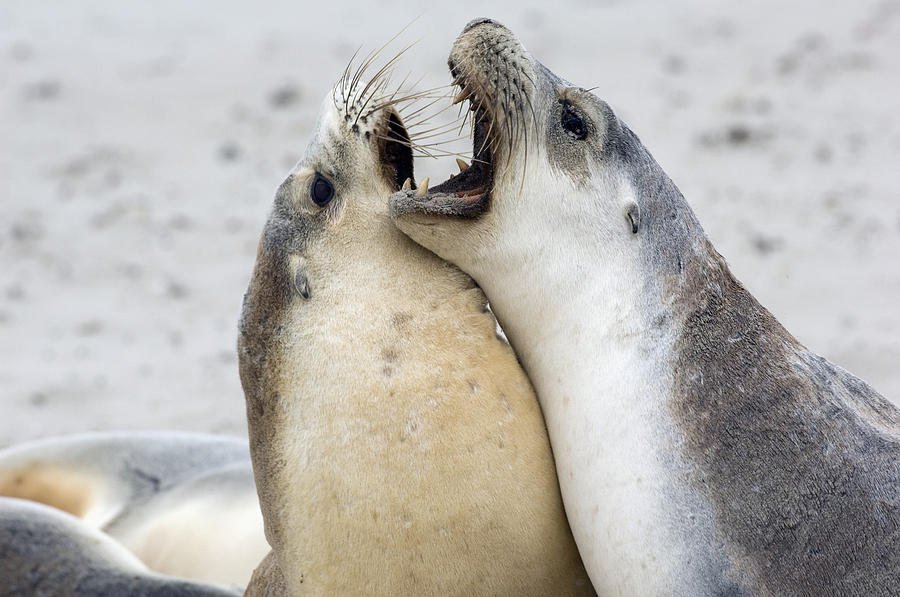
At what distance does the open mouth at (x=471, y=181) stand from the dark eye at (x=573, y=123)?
208 millimetres

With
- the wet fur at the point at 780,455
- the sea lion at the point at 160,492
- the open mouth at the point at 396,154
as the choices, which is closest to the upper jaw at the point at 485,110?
the open mouth at the point at 396,154

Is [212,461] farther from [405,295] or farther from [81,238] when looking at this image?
[81,238]

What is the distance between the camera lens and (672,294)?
10.4 ft

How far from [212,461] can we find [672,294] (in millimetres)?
2764

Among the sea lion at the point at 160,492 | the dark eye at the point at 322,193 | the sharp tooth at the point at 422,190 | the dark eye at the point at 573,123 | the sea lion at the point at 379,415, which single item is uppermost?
the dark eye at the point at 573,123

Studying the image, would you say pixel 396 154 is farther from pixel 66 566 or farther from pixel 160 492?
pixel 160 492

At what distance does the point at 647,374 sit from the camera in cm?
307

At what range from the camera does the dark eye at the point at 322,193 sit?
11.1 ft

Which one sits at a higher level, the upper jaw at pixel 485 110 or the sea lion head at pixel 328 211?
the upper jaw at pixel 485 110

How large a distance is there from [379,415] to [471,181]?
72cm

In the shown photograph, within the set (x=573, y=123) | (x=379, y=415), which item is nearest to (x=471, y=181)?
(x=573, y=123)

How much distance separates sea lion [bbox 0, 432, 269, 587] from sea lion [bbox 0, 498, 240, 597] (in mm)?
310

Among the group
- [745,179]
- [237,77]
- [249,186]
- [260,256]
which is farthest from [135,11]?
[260,256]

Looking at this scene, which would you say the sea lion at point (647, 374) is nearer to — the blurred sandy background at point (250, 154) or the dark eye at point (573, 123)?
the dark eye at point (573, 123)
